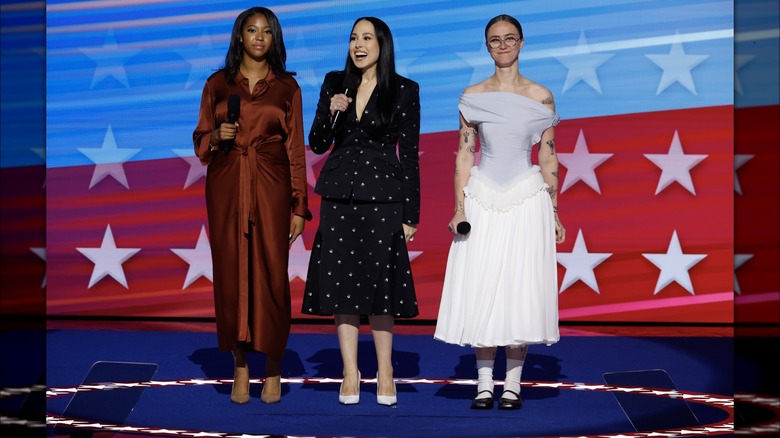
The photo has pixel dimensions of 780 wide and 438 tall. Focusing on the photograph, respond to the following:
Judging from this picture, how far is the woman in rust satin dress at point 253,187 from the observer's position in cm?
549

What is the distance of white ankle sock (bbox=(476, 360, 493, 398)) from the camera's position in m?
5.34

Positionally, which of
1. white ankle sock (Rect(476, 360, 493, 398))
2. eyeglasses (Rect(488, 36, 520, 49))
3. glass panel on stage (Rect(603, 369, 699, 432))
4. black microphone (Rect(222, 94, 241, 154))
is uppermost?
eyeglasses (Rect(488, 36, 520, 49))

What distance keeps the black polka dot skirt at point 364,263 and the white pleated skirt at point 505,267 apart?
251 mm

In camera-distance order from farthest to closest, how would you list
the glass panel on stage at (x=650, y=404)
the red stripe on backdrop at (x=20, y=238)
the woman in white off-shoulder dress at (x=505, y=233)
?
the woman in white off-shoulder dress at (x=505, y=233), the glass panel on stage at (x=650, y=404), the red stripe on backdrop at (x=20, y=238)

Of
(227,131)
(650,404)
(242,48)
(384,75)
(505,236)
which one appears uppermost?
(242,48)

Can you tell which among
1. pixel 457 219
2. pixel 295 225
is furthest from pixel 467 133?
pixel 295 225

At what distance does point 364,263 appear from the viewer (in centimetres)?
545

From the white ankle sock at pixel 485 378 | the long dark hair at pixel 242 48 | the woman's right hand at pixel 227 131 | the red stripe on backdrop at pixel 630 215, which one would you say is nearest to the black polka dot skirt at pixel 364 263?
the white ankle sock at pixel 485 378

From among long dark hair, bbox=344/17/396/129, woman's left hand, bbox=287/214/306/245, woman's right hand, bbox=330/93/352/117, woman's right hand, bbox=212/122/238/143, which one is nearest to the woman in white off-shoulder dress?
long dark hair, bbox=344/17/396/129

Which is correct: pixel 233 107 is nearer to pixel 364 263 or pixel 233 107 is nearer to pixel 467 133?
pixel 364 263

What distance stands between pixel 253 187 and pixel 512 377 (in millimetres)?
1384

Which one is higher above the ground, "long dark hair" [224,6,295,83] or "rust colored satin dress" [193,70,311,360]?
"long dark hair" [224,6,295,83]

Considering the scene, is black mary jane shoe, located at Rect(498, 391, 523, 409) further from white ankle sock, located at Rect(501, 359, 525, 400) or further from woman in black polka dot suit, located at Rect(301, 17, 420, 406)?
woman in black polka dot suit, located at Rect(301, 17, 420, 406)

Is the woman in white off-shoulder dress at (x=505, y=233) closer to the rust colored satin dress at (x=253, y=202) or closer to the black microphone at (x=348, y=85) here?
the black microphone at (x=348, y=85)
